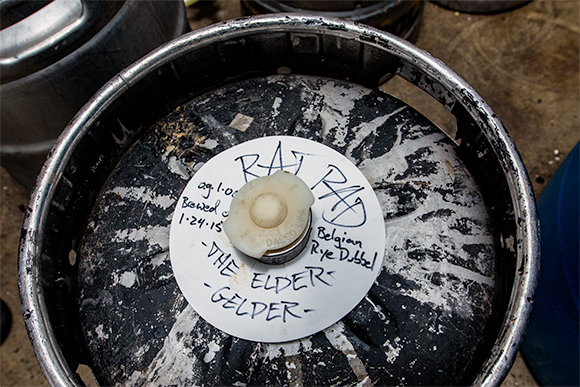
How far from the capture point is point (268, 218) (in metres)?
0.65

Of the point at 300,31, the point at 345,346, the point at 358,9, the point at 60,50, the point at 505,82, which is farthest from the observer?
the point at 505,82

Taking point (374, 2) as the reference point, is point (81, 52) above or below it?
above

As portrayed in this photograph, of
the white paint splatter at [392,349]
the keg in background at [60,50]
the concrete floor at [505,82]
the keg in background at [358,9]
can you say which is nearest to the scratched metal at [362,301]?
the white paint splatter at [392,349]

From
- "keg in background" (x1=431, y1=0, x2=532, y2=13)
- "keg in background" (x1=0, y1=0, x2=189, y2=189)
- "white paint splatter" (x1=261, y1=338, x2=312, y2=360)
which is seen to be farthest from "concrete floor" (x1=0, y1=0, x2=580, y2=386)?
"white paint splatter" (x1=261, y1=338, x2=312, y2=360)

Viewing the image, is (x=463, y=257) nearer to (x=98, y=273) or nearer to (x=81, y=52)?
(x=98, y=273)

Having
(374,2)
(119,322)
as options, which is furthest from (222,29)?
(374,2)

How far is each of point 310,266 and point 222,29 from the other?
495 millimetres

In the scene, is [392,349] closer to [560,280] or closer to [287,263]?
[287,263]

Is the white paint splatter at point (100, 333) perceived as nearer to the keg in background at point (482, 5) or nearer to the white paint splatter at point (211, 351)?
the white paint splatter at point (211, 351)

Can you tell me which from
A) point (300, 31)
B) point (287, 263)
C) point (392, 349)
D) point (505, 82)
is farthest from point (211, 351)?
point (505, 82)

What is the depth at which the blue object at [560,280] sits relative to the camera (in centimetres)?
107

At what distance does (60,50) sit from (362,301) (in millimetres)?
953

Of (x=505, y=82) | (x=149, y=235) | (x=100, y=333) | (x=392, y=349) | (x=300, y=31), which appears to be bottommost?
(x=505, y=82)

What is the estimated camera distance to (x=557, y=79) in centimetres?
191
